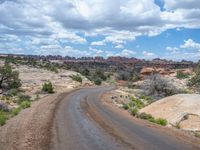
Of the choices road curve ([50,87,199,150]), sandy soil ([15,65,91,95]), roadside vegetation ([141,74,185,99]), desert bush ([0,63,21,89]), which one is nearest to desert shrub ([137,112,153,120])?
road curve ([50,87,199,150])

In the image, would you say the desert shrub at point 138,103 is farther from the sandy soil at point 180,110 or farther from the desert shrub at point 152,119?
the desert shrub at point 152,119

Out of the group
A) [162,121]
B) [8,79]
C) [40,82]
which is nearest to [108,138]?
[162,121]

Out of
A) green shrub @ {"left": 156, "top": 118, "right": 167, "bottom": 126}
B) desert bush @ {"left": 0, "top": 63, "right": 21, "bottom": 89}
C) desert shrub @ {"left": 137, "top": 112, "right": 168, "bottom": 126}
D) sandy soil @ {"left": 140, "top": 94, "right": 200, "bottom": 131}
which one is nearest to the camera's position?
sandy soil @ {"left": 140, "top": 94, "right": 200, "bottom": 131}

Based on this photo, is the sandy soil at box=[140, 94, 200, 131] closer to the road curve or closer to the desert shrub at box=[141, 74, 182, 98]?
the road curve

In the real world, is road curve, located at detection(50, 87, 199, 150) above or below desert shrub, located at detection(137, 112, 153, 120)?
above

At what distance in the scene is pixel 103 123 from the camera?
859 inches

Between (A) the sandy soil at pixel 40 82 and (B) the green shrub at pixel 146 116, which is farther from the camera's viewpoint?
(A) the sandy soil at pixel 40 82

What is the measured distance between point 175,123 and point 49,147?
10.0 metres

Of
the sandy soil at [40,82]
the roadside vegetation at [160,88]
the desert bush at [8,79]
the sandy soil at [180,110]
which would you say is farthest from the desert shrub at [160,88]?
the desert bush at [8,79]

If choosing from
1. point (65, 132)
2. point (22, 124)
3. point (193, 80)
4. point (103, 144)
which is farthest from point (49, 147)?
point (193, 80)

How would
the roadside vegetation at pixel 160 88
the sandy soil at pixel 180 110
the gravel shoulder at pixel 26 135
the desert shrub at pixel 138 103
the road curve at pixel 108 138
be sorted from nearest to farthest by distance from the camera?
the road curve at pixel 108 138 → the gravel shoulder at pixel 26 135 → the sandy soil at pixel 180 110 → the desert shrub at pixel 138 103 → the roadside vegetation at pixel 160 88

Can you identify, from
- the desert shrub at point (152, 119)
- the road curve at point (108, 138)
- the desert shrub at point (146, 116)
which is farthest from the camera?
the desert shrub at point (146, 116)

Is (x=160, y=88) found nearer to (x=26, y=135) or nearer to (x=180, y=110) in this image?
(x=180, y=110)

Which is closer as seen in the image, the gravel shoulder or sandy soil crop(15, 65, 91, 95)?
the gravel shoulder
